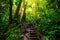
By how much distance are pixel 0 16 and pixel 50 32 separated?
4732 millimetres

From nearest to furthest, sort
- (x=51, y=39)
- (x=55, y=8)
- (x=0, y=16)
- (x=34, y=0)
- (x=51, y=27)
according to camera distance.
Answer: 1. (x=51, y=39)
2. (x=51, y=27)
3. (x=0, y=16)
4. (x=55, y=8)
5. (x=34, y=0)

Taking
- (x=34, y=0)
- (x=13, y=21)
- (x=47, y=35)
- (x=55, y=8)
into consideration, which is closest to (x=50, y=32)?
(x=47, y=35)

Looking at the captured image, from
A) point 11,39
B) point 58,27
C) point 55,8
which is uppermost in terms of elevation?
point 55,8

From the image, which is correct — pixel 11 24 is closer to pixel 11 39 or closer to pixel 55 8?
pixel 11 39

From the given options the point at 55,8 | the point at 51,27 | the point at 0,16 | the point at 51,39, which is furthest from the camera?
the point at 55,8

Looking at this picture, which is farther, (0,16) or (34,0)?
(34,0)

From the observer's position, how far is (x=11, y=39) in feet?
39.7

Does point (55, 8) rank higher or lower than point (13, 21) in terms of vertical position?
higher

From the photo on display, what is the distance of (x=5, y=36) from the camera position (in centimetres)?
1302

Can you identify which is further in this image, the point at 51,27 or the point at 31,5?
the point at 31,5

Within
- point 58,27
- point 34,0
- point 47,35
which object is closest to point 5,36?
point 47,35

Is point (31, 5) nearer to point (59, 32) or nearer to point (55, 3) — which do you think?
point (55, 3)

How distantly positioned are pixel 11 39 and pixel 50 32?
294 cm

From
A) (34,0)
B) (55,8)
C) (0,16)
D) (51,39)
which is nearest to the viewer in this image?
(51,39)
